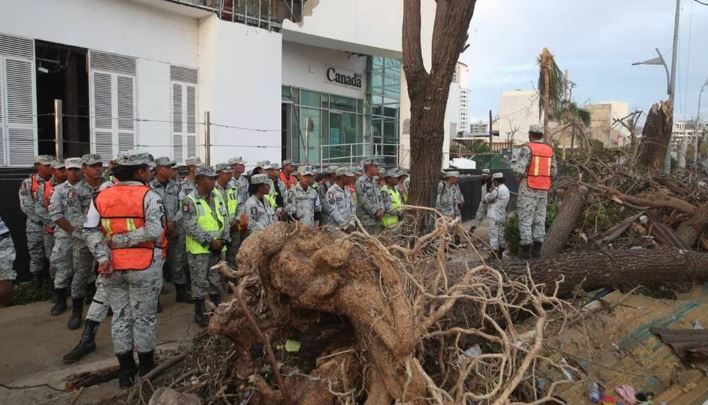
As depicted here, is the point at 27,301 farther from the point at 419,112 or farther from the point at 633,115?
the point at 633,115

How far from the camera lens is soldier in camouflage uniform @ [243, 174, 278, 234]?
6617 mm

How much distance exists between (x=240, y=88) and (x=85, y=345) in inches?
342

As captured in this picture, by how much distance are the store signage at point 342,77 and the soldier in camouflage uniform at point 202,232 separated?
12414 millimetres

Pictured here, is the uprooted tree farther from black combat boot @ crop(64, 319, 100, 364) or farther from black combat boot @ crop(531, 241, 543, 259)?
black combat boot @ crop(531, 241, 543, 259)

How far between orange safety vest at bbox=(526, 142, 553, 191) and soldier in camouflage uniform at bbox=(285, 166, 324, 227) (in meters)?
3.33

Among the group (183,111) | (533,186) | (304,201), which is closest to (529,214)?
(533,186)

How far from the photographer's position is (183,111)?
1218 centimetres

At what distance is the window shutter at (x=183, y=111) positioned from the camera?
12.0 metres

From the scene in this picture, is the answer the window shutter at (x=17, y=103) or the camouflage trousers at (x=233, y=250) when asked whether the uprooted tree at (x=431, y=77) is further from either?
the window shutter at (x=17, y=103)

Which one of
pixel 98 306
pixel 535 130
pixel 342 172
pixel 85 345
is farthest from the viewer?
pixel 342 172

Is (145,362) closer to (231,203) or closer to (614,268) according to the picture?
(231,203)

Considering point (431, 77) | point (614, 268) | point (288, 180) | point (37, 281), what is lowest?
point (37, 281)

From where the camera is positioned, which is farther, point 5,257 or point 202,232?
point 202,232

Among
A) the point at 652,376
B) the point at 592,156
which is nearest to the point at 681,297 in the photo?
the point at 652,376
